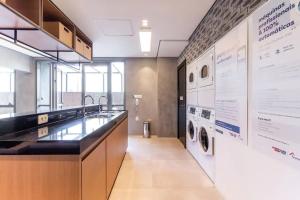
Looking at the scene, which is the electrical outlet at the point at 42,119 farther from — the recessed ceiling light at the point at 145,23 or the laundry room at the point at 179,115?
the recessed ceiling light at the point at 145,23

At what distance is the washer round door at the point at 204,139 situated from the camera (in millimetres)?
3570

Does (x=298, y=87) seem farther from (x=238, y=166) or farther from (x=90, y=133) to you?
(x=90, y=133)

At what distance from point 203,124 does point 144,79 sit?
4082mm

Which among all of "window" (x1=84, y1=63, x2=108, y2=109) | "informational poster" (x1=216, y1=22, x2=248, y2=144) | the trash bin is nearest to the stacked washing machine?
"informational poster" (x1=216, y1=22, x2=248, y2=144)

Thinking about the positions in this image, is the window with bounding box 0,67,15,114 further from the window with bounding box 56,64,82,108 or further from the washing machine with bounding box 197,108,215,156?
the washing machine with bounding box 197,108,215,156

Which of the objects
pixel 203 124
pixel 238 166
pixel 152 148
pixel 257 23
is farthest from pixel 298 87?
pixel 152 148

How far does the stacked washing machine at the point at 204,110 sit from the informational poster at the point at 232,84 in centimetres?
32

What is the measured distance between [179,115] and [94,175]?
513cm

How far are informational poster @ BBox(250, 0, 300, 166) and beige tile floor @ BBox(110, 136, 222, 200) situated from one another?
1.45 m

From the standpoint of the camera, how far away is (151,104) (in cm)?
764

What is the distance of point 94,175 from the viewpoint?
201cm

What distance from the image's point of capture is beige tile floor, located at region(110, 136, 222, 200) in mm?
2994

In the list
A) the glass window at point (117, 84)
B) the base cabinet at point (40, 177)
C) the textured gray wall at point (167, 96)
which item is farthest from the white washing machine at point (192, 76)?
the base cabinet at point (40, 177)

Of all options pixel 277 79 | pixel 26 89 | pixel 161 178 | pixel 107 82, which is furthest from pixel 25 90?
pixel 277 79
